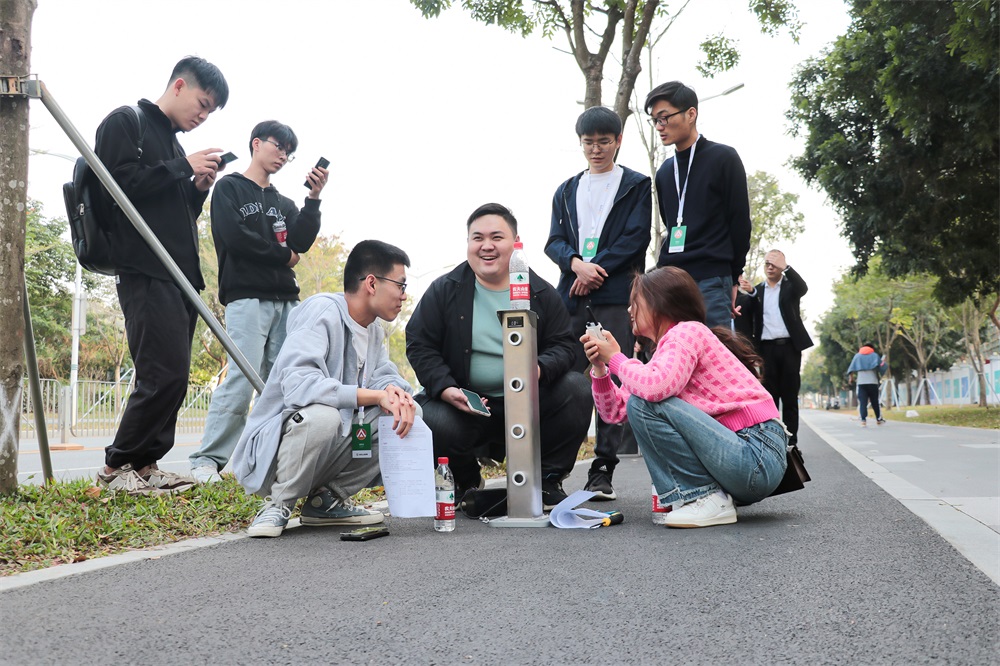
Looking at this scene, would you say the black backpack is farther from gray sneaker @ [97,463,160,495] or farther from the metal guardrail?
the metal guardrail

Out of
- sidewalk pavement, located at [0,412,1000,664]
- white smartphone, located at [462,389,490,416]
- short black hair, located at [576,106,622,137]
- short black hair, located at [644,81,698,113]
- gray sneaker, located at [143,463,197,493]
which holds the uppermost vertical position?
short black hair, located at [644,81,698,113]

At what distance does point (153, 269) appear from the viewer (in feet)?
14.4

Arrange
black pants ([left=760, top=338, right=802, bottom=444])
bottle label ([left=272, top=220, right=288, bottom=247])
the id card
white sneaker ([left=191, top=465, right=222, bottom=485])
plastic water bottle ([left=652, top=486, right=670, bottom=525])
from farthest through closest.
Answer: black pants ([left=760, top=338, right=802, bottom=444]) → bottle label ([left=272, top=220, right=288, bottom=247]) → white sneaker ([left=191, top=465, right=222, bottom=485]) → the id card → plastic water bottle ([left=652, top=486, right=670, bottom=525])

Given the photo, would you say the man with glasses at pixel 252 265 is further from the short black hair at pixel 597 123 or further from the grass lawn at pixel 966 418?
the grass lawn at pixel 966 418

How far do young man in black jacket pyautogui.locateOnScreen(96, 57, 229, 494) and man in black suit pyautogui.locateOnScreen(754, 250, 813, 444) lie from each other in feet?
17.0

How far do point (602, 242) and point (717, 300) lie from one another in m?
0.75

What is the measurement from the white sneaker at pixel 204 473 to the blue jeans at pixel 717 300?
300 centimetres

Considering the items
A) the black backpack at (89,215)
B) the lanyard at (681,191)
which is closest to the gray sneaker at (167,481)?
the black backpack at (89,215)

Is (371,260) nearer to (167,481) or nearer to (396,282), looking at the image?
(396,282)

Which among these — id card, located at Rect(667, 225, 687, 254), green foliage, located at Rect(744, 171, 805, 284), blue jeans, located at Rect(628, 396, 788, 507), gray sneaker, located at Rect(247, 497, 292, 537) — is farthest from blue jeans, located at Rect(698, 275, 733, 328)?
green foliage, located at Rect(744, 171, 805, 284)

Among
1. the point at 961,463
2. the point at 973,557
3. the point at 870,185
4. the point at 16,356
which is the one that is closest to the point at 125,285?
the point at 16,356

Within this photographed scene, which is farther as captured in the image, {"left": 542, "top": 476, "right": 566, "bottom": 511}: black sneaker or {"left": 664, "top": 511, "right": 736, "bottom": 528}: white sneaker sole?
{"left": 542, "top": 476, "right": 566, "bottom": 511}: black sneaker

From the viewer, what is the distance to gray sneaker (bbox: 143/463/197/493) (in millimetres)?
4480

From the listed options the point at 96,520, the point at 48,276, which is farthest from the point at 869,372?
the point at 48,276
